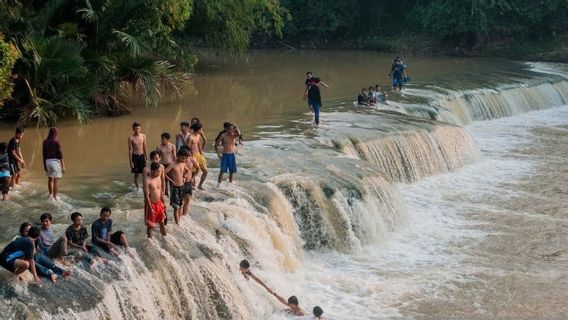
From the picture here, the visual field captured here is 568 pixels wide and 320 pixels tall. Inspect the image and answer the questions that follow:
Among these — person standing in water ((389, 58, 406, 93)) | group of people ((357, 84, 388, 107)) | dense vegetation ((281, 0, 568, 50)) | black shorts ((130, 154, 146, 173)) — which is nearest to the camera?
black shorts ((130, 154, 146, 173))

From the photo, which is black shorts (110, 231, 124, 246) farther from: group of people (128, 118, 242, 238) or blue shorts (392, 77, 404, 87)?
blue shorts (392, 77, 404, 87)

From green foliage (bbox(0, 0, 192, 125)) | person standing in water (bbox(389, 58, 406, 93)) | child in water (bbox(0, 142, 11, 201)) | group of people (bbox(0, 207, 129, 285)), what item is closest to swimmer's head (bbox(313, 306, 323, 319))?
group of people (bbox(0, 207, 129, 285))

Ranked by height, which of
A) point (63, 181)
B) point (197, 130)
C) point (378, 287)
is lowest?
point (378, 287)

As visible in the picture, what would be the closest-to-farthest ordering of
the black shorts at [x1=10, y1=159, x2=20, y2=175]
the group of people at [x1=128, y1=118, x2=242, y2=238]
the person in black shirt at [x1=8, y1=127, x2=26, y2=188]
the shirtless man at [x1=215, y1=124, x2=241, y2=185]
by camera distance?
the group of people at [x1=128, y1=118, x2=242, y2=238], the person in black shirt at [x1=8, y1=127, x2=26, y2=188], the black shorts at [x1=10, y1=159, x2=20, y2=175], the shirtless man at [x1=215, y1=124, x2=241, y2=185]

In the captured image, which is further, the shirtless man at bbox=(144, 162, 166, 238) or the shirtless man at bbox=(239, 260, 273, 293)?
the shirtless man at bbox=(239, 260, 273, 293)

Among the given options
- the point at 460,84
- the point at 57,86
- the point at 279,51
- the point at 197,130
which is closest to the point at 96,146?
the point at 57,86

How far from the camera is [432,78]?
113ft

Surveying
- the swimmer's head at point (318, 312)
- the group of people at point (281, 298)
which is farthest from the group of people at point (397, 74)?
the swimmer's head at point (318, 312)

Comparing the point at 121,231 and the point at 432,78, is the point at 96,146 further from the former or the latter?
the point at 432,78

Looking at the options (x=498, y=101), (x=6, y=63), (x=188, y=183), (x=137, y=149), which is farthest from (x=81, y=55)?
(x=498, y=101)

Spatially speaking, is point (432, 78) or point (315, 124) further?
point (432, 78)

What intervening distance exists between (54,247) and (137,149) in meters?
4.04

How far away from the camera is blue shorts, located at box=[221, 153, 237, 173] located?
1424cm

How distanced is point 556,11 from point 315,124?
32.0m
